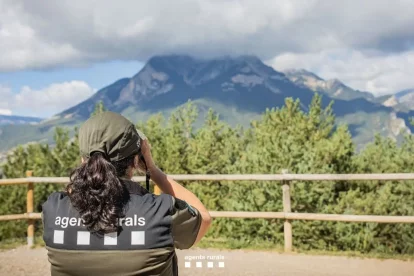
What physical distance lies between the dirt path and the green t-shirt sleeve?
408 centimetres

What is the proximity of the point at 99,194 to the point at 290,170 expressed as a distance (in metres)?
8.19

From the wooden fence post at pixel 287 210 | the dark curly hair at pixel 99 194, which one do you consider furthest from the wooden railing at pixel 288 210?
the dark curly hair at pixel 99 194

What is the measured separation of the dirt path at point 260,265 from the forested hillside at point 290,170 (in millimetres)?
772

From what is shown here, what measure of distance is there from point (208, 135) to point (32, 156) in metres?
9.13

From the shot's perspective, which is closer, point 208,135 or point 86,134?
point 86,134

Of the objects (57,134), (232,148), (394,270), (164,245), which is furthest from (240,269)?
(232,148)

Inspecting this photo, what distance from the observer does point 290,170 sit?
945 centimetres

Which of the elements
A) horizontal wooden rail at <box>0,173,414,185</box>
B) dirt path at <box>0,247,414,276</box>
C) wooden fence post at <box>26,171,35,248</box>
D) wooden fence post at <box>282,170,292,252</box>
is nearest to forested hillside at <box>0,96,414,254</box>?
wooden fence post at <box>282,170,292,252</box>

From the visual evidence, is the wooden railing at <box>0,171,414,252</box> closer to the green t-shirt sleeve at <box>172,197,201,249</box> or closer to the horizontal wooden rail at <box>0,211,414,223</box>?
the horizontal wooden rail at <box>0,211,414,223</box>

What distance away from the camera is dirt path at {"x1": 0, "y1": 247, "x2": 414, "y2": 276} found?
19.0 feet

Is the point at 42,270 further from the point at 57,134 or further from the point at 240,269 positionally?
the point at 57,134

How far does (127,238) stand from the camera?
148 centimetres

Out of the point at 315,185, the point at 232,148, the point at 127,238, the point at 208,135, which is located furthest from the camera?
the point at 232,148

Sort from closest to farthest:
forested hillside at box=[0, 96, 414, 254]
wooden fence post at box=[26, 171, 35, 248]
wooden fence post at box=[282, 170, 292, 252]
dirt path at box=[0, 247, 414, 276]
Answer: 1. dirt path at box=[0, 247, 414, 276]
2. wooden fence post at box=[282, 170, 292, 252]
3. wooden fence post at box=[26, 171, 35, 248]
4. forested hillside at box=[0, 96, 414, 254]
